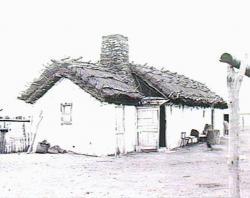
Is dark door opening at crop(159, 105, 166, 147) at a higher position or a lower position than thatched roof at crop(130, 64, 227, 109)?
lower

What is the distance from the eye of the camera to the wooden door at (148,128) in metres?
23.5

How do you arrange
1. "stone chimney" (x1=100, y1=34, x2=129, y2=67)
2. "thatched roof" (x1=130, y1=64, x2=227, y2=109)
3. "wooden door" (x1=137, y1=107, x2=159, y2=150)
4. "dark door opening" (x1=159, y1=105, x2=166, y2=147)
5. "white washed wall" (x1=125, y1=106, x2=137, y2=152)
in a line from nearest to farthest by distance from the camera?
"white washed wall" (x1=125, y1=106, x2=137, y2=152)
"wooden door" (x1=137, y1=107, x2=159, y2=150)
"thatched roof" (x1=130, y1=64, x2=227, y2=109)
"dark door opening" (x1=159, y1=105, x2=166, y2=147)
"stone chimney" (x1=100, y1=34, x2=129, y2=67)

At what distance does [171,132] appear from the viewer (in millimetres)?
24484

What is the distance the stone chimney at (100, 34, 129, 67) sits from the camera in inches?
1001

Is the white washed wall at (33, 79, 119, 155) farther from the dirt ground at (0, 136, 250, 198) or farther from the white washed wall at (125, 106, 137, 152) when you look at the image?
the white washed wall at (125, 106, 137, 152)

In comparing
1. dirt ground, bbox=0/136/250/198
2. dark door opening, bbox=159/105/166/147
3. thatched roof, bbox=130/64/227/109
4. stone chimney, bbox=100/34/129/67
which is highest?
stone chimney, bbox=100/34/129/67

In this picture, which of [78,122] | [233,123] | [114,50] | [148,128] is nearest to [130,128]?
[148,128]

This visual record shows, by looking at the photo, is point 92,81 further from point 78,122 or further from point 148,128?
point 148,128

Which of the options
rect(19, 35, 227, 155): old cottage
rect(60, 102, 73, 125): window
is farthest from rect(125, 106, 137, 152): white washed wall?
rect(60, 102, 73, 125): window

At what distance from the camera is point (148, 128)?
2369cm

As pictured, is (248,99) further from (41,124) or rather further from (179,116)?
(41,124)

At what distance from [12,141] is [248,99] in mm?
35820

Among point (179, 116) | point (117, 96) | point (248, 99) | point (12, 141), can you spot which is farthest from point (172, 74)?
point (248, 99)

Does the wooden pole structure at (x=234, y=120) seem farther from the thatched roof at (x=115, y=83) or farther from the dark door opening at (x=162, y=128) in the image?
the dark door opening at (x=162, y=128)
